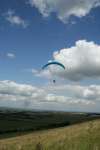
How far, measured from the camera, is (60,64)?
101 ft

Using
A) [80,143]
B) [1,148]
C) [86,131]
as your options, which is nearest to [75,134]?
[86,131]

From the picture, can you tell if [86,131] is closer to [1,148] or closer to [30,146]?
[30,146]

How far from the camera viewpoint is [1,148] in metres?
18.0

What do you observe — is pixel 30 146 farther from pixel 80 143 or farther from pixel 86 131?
pixel 86 131

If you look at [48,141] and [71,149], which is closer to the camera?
[71,149]

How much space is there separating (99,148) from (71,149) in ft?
5.38

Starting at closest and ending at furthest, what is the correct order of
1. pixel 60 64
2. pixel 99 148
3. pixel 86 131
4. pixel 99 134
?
pixel 99 148 → pixel 99 134 → pixel 86 131 → pixel 60 64

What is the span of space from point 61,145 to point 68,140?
875 mm

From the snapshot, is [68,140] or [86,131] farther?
[86,131]

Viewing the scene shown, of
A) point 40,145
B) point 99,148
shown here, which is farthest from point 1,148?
point 99,148

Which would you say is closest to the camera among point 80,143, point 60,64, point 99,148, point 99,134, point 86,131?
point 99,148

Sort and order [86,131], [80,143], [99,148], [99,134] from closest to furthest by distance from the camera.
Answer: [99,148] → [80,143] → [99,134] → [86,131]

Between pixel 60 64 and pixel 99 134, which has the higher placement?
pixel 60 64

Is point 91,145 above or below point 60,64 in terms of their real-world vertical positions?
below
